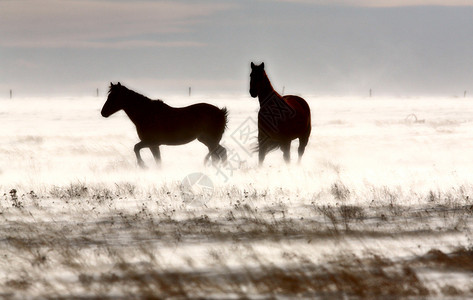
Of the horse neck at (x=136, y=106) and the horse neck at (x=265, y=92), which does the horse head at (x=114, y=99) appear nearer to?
the horse neck at (x=136, y=106)

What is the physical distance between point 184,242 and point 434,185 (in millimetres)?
7234

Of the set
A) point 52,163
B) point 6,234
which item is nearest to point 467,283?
point 6,234

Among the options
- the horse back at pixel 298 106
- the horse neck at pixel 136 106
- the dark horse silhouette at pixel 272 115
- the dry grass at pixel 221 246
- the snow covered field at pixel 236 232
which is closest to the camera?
the dry grass at pixel 221 246

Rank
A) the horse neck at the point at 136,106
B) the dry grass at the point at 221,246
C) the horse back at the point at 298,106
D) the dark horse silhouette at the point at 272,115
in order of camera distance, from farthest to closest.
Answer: the horse neck at the point at 136,106 → the horse back at the point at 298,106 → the dark horse silhouette at the point at 272,115 → the dry grass at the point at 221,246

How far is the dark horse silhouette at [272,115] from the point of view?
14.7 m

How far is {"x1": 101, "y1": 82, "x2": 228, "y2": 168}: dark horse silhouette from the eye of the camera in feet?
50.7

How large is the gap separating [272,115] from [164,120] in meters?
2.68

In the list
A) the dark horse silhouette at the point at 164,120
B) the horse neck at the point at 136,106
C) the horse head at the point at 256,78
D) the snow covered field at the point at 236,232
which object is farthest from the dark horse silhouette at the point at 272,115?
the horse neck at the point at 136,106

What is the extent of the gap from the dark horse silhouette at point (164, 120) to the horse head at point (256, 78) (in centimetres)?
147

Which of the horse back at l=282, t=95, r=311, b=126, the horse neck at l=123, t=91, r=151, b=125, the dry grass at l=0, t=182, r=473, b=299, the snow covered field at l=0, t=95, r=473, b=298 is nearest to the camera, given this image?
the dry grass at l=0, t=182, r=473, b=299

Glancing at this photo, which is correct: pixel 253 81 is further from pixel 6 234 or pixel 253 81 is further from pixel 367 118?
pixel 367 118

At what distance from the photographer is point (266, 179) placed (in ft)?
45.3

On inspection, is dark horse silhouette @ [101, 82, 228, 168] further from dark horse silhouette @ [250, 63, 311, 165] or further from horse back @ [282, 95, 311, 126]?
horse back @ [282, 95, 311, 126]

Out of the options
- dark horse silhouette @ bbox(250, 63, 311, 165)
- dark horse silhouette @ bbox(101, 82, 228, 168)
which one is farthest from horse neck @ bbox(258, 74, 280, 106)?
dark horse silhouette @ bbox(101, 82, 228, 168)
